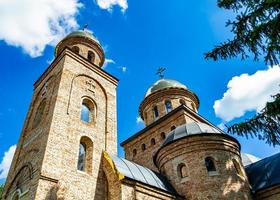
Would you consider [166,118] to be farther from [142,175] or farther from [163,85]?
[142,175]

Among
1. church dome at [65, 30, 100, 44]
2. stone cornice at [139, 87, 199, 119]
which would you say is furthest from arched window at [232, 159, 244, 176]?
church dome at [65, 30, 100, 44]

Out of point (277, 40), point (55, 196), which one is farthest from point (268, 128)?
point (55, 196)

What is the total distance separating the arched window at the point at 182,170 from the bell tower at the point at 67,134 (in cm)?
332

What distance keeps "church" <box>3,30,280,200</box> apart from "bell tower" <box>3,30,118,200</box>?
0.12 feet

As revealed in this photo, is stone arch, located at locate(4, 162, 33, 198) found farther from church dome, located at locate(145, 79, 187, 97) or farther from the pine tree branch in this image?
church dome, located at locate(145, 79, 187, 97)

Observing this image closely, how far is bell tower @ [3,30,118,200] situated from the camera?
9.88 m

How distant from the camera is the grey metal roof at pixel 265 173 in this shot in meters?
12.1

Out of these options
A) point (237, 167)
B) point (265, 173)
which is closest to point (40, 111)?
point (237, 167)

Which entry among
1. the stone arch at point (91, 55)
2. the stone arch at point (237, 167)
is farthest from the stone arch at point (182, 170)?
the stone arch at point (91, 55)

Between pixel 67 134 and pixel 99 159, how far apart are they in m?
1.84

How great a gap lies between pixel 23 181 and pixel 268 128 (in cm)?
907

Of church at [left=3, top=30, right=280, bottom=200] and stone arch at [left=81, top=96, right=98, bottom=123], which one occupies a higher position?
stone arch at [left=81, top=96, right=98, bottom=123]

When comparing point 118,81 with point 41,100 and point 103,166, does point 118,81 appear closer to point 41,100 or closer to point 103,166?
point 41,100

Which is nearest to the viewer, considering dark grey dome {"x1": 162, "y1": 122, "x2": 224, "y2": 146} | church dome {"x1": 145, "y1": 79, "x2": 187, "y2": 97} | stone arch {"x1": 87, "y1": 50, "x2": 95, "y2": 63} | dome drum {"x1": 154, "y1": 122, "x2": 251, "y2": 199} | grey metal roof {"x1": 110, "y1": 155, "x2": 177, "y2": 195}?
grey metal roof {"x1": 110, "y1": 155, "x2": 177, "y2": 195}
